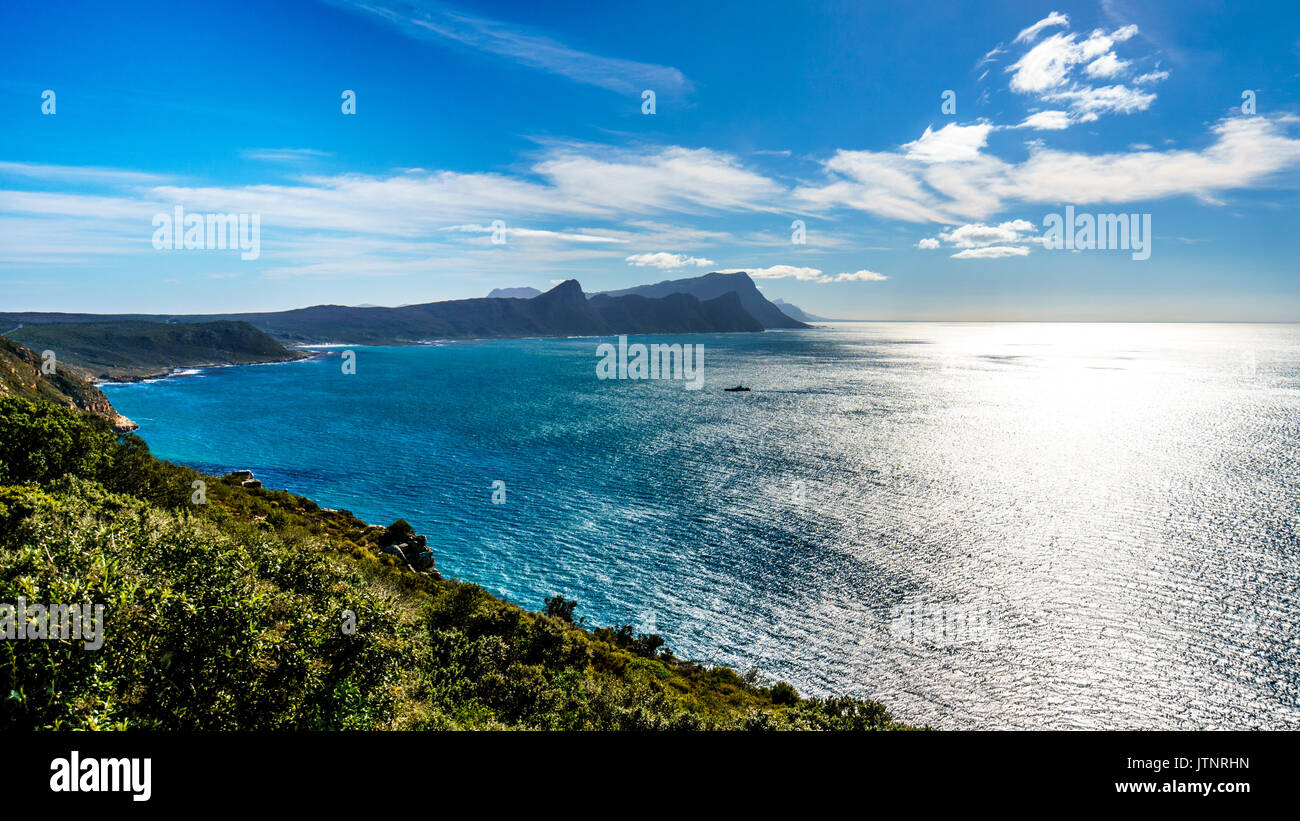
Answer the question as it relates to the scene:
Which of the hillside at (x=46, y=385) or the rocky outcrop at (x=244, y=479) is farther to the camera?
the hillside at (x=46, y=385)

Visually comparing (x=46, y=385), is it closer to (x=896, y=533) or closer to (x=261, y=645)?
(x=261, y=645)

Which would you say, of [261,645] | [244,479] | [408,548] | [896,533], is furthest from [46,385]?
[896,533]

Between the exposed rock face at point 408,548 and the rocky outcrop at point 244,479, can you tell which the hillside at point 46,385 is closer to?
the rocky outcrop at point 244,479

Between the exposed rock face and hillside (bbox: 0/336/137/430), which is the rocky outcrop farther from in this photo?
hillside (bbox: 0/336/137/430)

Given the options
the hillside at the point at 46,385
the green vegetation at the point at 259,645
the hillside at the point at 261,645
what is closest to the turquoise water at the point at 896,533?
the hillside at the point at 261,645

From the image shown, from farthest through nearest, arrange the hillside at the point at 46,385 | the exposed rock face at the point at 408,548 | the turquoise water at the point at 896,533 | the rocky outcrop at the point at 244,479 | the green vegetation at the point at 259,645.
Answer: the hillside at the point at 46,385, the rocky outcrop at the point at 244,479, the exposed rock face at the point at 408,548, the turquoise water at the point at 896,533, the green vegetation at the point at 259,645
